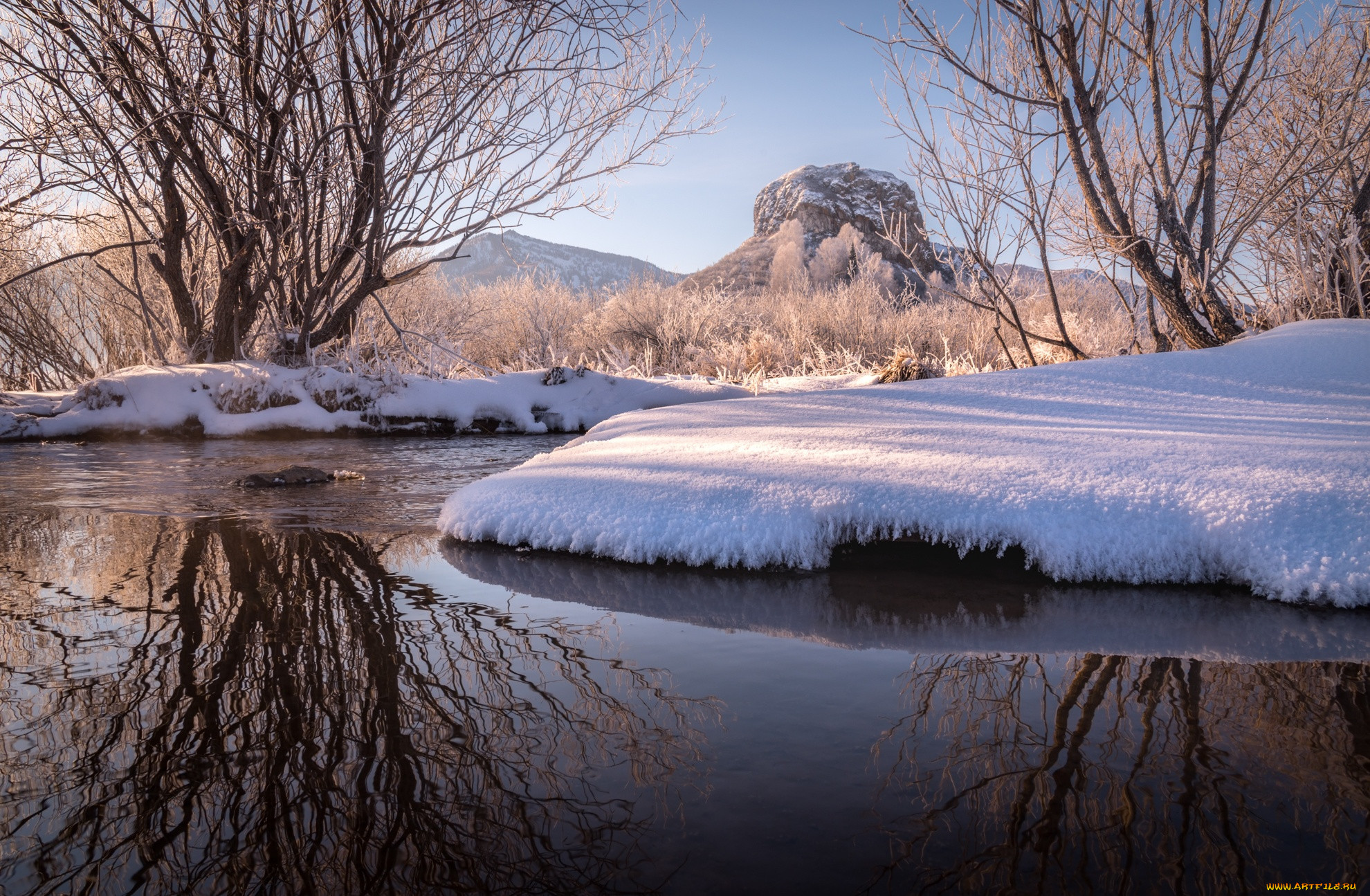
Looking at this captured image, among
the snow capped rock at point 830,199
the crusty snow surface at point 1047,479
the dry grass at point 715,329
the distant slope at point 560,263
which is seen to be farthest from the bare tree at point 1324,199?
the distant slope at point 560,263

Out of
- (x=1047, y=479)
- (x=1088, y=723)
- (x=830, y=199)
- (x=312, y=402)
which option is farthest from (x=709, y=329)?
(x=830, y=199)

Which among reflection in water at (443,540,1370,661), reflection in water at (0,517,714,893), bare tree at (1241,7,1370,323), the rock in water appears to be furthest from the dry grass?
reflection in water at (0,517,714,893)

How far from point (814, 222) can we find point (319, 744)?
3465 centimetres

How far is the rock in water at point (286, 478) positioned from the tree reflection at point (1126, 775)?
332 centimetres

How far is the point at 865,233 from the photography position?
107 feet

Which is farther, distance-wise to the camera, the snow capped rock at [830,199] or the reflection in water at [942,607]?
the snow capped rock at [830,199]

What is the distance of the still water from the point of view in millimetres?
1002

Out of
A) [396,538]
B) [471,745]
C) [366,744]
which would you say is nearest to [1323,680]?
[471,745]

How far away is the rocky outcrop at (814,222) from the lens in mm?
28609

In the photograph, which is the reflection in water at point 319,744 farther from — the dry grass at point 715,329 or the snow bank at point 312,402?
the dry grass at point 715,329

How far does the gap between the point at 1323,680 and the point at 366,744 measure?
70.9 inches

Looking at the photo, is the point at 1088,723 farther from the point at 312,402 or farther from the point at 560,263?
the point at 560,263

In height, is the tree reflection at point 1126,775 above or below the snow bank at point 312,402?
below

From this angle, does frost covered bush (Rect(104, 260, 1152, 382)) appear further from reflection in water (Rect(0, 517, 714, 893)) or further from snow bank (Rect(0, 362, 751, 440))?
reflection in water (Rect(0, 517, 714, 893))
